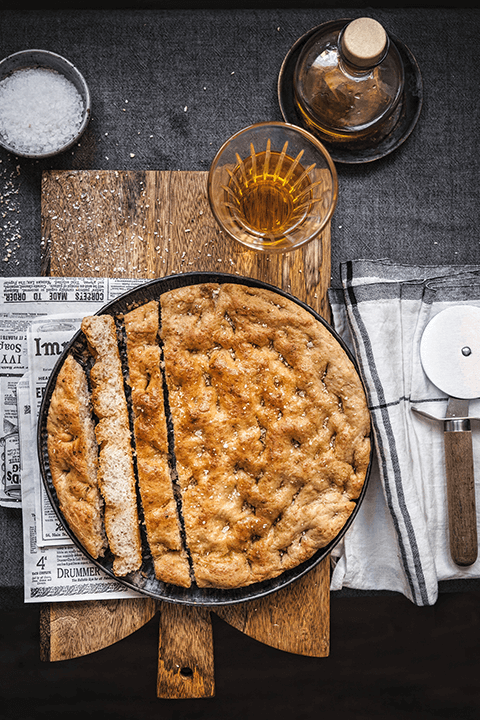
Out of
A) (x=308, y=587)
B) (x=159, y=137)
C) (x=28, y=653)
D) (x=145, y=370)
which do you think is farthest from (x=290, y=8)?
(x=28, y=653)

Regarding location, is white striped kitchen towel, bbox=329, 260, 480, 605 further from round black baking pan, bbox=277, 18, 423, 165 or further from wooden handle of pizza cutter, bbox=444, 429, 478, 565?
round black baking pan, bbox=277, 18, 423, 165

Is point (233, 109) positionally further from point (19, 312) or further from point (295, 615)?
point (295, 615)

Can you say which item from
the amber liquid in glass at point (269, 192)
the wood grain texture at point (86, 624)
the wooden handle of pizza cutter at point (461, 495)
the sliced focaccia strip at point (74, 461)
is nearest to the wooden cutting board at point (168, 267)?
the wood grain texture at point (86, 624)

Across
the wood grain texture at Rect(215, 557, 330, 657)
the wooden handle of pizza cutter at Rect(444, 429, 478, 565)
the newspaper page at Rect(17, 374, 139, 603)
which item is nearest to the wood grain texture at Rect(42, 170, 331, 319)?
the newspaper page at Rect(17, 374, 139, 603)

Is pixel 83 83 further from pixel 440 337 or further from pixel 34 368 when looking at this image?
pixel 440 337

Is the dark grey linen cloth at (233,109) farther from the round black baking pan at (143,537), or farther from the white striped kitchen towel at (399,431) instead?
the round black baking pan at (143,537)

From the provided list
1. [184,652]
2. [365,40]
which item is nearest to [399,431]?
[184,652]
